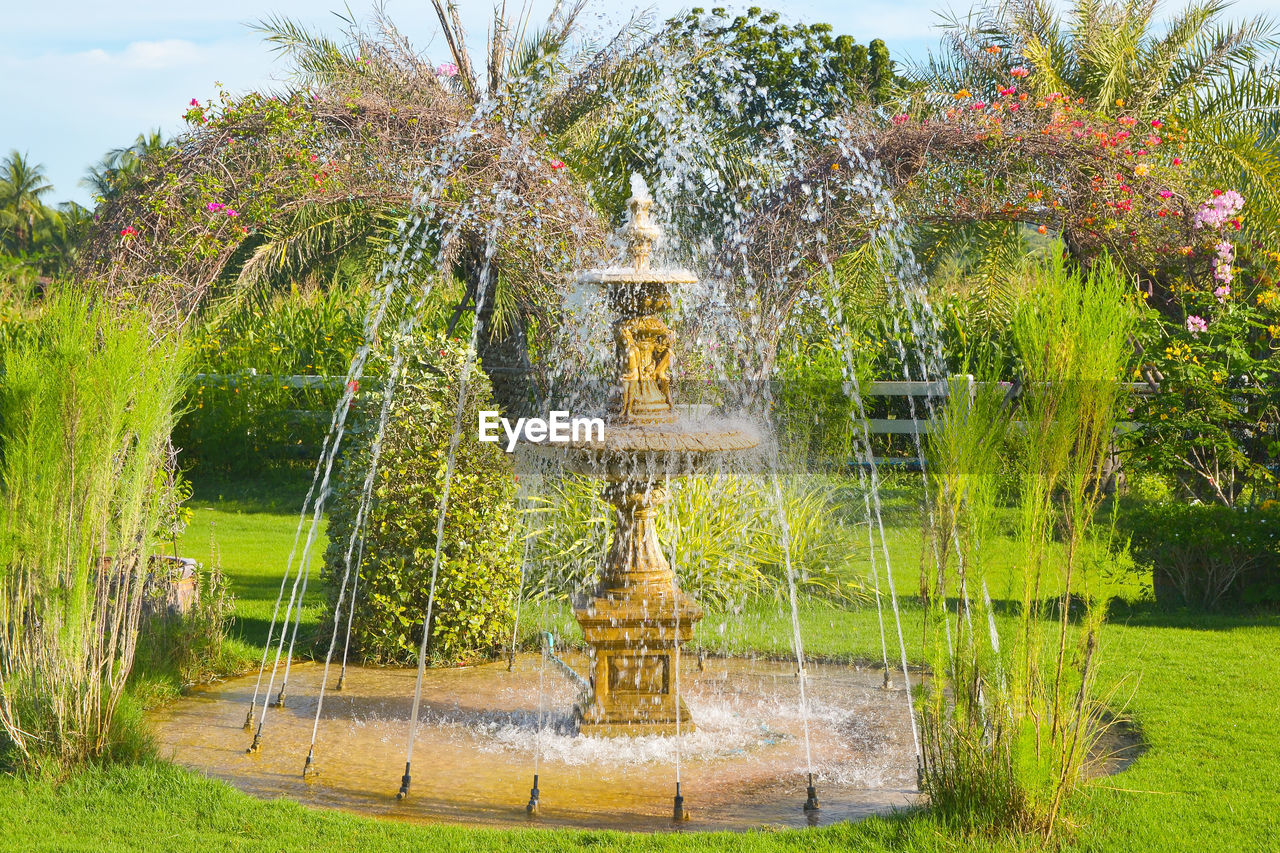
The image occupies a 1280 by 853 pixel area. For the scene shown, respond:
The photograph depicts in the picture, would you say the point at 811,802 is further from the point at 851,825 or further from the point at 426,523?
the point at 426,523

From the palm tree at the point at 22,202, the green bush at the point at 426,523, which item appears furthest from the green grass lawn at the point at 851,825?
the palm tree at the point at 22,202

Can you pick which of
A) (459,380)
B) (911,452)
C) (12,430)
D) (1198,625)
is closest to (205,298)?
(459,380)

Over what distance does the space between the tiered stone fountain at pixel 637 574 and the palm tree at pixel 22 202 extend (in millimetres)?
48577

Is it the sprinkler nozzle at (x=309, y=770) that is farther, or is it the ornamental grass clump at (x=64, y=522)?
the sprinkler nozzle at (x=309, y=770)

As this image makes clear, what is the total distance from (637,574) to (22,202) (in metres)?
57.2

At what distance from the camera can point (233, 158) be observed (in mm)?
6938

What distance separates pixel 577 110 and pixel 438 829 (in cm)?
779

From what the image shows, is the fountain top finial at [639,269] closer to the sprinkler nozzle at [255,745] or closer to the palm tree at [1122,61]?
the sprinkler nozzle at [255,745]

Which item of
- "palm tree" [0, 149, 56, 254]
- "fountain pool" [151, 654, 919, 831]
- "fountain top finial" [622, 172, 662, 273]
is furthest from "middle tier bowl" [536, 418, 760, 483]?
"palm tree" [0, 149, 56, 254]

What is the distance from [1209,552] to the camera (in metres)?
8.05

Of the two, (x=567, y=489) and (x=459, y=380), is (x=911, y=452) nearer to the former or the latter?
(x=567, y=489)

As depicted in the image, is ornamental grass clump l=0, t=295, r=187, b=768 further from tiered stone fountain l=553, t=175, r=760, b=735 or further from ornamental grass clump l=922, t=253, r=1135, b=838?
ornamental grass clump l=922, t=253, r=1135, b=838

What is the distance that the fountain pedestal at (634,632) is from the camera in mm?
5621

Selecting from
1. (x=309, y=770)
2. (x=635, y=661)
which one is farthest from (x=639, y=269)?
(x=309, y=770)
